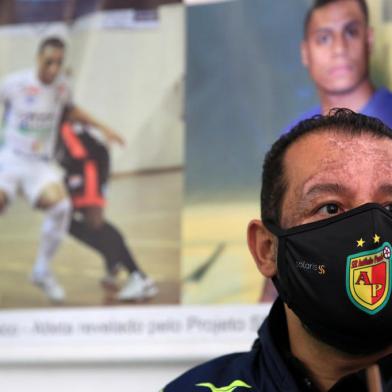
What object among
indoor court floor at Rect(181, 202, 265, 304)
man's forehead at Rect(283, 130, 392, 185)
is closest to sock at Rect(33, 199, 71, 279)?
indoor court floor at Rect(181, 202, 265, 304)

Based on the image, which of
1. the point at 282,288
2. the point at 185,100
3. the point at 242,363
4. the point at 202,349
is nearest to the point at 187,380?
the point at 242,363

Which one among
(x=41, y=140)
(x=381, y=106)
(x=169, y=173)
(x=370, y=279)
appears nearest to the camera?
(x=370, y=279)

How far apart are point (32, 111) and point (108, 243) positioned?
18.3 inches

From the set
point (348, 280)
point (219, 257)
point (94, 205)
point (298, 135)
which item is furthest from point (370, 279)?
point (94, 205)

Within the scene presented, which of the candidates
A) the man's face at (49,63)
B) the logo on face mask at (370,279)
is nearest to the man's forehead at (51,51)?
the man's face at (49,63)

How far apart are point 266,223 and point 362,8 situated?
962mm

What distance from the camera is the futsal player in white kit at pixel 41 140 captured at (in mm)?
1904

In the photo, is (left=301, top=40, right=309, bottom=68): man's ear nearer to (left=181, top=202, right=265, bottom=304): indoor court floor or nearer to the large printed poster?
the large printed poster

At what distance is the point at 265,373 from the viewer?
908 mm

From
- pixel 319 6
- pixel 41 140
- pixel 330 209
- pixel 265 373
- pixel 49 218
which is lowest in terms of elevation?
pixel 265 373

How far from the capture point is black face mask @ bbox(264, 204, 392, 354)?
78cm

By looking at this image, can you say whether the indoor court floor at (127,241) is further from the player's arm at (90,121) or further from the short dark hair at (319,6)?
the short dark hair at (319,6)

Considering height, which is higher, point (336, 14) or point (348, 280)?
point (336, 14)

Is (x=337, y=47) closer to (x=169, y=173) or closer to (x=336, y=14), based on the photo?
(x=336, y=14)
